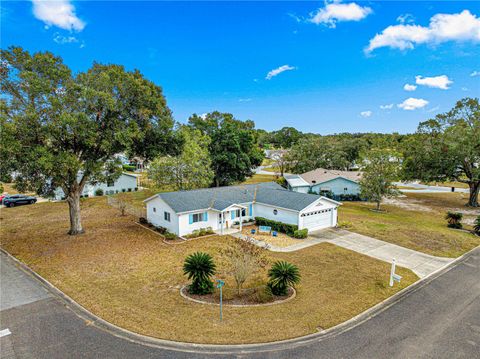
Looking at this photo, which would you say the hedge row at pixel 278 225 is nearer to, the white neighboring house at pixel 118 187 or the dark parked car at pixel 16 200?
the white neighboring house at pixel 118 187

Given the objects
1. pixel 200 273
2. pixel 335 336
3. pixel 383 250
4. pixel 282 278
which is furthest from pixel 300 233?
pixel 335 336

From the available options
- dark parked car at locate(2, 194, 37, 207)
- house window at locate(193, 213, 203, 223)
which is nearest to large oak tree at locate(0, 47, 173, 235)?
house window at locate(193, 213, 203, 223)

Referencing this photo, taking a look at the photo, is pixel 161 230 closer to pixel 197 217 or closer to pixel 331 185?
pixel 197 217

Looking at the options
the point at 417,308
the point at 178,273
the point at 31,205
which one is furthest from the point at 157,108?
the point at 31,205

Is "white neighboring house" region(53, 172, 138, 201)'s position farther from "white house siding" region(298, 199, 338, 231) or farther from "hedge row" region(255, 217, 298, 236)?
"white house siding" region(298, 199, 338, 231)

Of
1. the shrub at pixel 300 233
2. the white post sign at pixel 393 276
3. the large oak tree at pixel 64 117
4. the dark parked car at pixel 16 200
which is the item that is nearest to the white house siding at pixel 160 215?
the large oak tree at pixel 64 117

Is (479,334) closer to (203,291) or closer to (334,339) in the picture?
(334,339)
